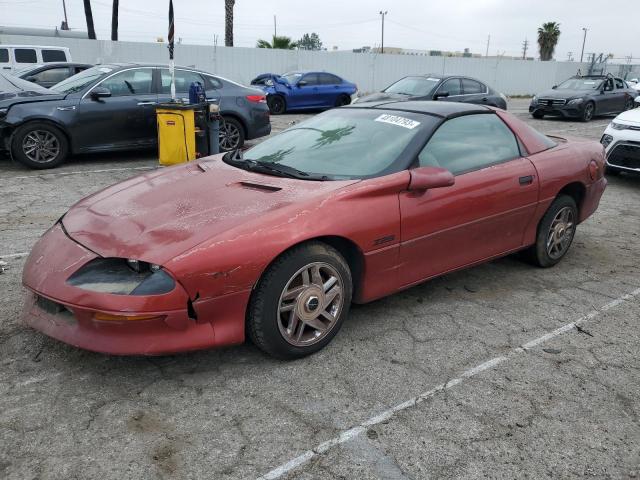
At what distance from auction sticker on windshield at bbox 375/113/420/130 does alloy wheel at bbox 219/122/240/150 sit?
211 inches

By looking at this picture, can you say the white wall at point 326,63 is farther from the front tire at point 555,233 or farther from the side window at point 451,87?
the front tire at point 555,233

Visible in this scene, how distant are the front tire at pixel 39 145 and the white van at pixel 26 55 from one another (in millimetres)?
9032

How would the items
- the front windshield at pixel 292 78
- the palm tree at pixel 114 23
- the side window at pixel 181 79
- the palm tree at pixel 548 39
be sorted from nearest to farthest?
the side window at pixel 181 79
the front windshield at pixel 292 78
the palm tree at pixel 114 23
the palm tree at pixel 548 39

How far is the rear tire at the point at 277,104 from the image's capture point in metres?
16.6

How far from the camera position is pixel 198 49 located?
72.8ft

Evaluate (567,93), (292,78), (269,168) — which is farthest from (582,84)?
(269,168)

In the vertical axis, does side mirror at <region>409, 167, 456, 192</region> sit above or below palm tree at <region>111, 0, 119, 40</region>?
below

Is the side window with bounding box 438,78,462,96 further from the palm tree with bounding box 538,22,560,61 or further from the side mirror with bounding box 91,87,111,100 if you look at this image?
the palm tree with bounding box 538,22,560,61

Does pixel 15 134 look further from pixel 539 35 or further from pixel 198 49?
pixel 539 35

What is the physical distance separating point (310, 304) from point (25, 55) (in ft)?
51.9

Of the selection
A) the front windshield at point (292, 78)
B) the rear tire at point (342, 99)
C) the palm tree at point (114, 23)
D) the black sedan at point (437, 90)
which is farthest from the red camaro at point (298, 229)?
the palm tree at point (114, 23)

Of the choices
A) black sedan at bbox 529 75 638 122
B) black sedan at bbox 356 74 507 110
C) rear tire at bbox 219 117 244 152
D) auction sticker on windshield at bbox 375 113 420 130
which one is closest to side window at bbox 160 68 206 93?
rear tire at bbox 219 117 244 152

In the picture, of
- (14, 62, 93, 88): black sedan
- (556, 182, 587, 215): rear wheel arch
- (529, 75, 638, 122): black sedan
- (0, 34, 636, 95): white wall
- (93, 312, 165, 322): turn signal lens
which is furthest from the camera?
(0, 34, 636, 95): white wall

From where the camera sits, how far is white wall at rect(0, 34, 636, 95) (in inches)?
822
